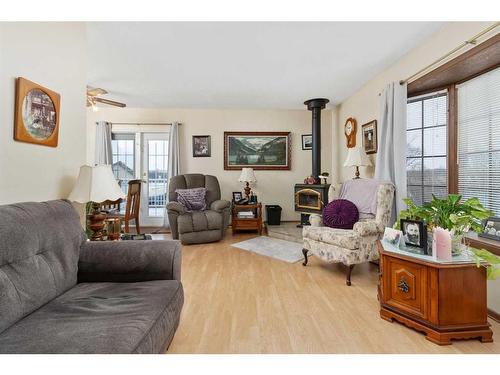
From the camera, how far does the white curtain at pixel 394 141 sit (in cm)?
271

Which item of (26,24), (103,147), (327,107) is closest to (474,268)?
(26,24)

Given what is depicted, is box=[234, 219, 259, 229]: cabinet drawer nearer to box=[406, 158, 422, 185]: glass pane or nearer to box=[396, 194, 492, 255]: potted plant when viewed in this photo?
box=[406, 158, 422, 185]: glass pane

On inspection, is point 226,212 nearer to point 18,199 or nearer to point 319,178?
point 319,178

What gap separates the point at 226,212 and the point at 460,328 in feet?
10.6

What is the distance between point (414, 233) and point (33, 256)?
7.71 feet

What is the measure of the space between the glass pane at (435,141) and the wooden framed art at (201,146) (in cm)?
360

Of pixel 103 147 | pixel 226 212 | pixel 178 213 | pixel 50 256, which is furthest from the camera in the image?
pixel 103 147

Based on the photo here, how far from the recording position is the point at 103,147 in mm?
4809

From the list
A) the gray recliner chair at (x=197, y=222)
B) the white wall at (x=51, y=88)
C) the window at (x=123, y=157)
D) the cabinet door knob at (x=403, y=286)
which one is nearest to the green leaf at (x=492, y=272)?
the cabinet door knob at (x=403, y=286)

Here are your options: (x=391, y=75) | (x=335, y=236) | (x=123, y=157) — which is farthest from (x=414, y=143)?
(x=123, y=157)

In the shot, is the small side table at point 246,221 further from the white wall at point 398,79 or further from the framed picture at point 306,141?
the white wall at point 398,79

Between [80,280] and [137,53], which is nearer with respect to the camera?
[80,280]

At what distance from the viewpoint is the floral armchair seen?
251cm

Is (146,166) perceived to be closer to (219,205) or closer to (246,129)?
(219,205)
